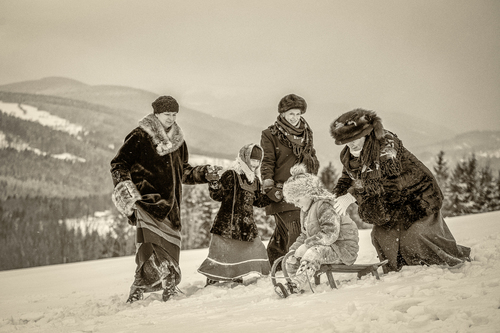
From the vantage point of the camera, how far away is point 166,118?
508 centimetres

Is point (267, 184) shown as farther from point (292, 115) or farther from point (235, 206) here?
point (292, 115)

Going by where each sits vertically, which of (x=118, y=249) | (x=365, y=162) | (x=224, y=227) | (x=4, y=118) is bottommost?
(x=118, y=249)

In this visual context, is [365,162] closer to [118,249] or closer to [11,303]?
[11,303]

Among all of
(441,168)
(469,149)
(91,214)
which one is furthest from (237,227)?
(469,149)

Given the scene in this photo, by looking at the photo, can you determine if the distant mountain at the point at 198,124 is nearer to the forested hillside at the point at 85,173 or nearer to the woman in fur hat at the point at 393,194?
the forested hillside at the point at 85,173

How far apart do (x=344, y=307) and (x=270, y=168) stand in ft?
9.21

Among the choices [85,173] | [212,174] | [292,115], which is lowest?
[212,174]

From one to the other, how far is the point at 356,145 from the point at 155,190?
2142 mm

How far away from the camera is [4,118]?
2480 cm

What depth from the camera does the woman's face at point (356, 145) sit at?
4062 millimetres

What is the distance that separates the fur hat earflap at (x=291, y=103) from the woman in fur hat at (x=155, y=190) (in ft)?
3.69

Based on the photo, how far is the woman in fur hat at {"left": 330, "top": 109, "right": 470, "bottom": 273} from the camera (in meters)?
4.00

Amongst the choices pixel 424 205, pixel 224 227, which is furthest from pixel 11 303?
pixel 424 205

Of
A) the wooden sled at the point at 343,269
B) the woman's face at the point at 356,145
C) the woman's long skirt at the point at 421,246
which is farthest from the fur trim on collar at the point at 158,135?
the woman's long skirt at the point at 421,246
